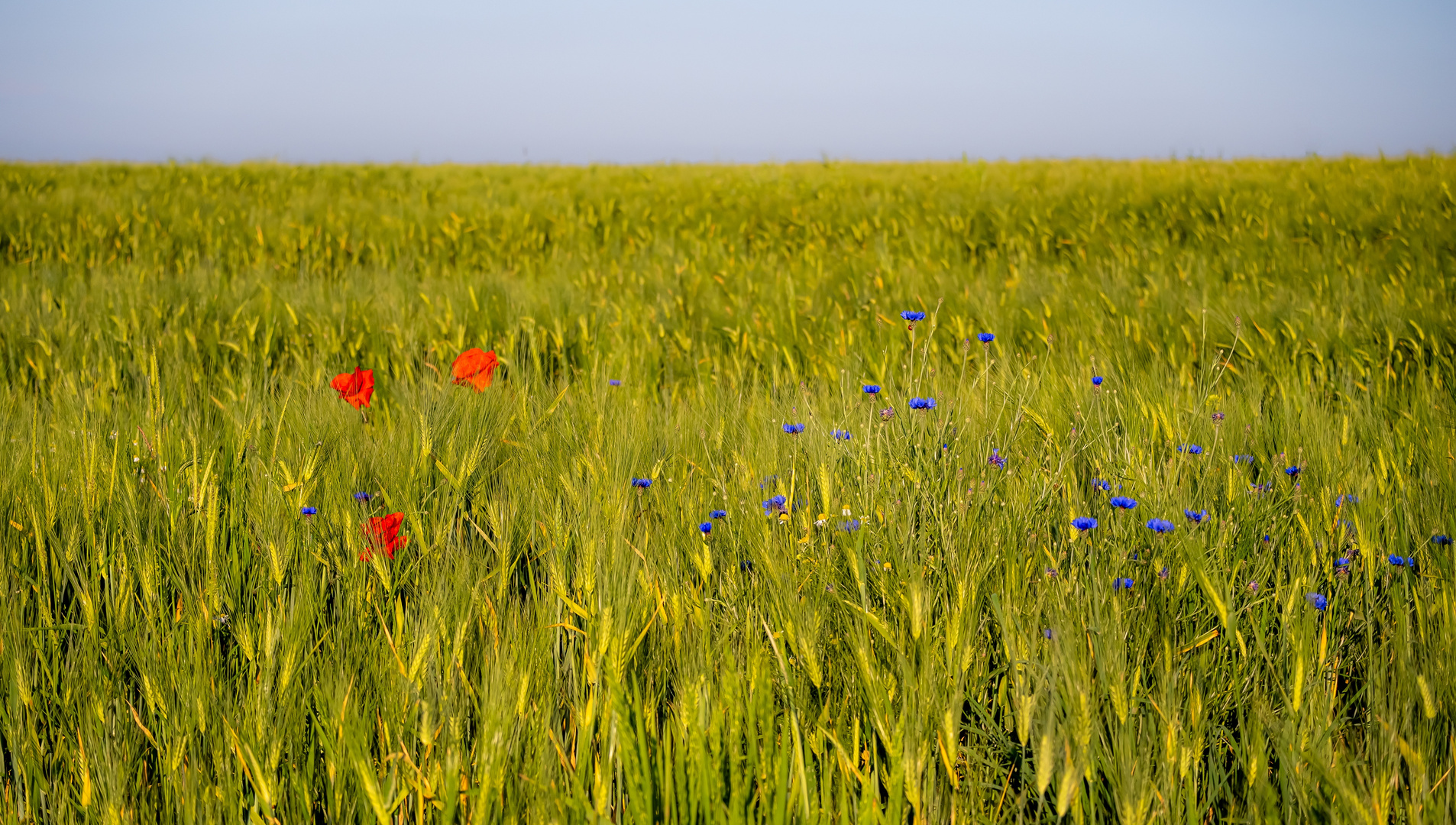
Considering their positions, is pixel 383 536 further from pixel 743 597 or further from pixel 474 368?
pixel 474 368

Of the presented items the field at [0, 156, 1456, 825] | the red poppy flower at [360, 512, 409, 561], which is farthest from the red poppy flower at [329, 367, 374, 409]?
the red poppy flower at [360, 512, 409, 561]

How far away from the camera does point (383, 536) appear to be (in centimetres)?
110

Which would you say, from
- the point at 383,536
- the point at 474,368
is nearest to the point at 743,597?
the point at 383,536

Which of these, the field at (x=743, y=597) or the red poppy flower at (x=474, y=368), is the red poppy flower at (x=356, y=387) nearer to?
the field at (x=743, y=597)

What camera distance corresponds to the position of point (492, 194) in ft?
25.1

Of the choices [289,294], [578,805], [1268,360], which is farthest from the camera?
[289,294]

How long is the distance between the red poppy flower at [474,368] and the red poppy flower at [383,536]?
81cm

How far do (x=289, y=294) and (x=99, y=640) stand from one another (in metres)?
2.78

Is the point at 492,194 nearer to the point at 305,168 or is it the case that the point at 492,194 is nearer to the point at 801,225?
the point at 801,225

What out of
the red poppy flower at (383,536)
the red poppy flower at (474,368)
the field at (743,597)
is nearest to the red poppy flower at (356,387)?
the field at (743,597)

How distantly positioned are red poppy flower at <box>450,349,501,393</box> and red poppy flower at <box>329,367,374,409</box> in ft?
0.67

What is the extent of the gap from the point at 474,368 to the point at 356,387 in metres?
0.28

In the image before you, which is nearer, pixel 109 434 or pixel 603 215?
pixel 109 434

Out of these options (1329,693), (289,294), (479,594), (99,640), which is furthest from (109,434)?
(1329,693)
